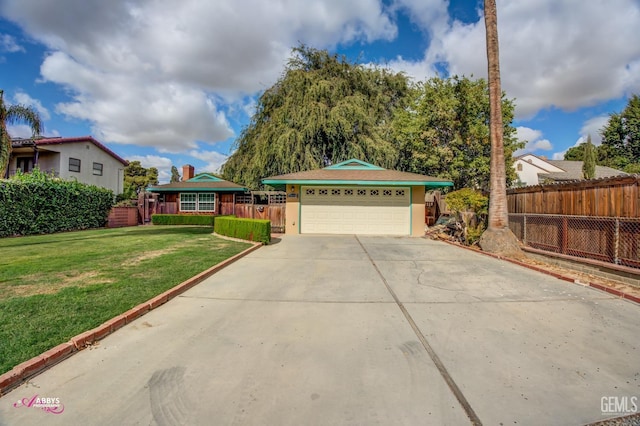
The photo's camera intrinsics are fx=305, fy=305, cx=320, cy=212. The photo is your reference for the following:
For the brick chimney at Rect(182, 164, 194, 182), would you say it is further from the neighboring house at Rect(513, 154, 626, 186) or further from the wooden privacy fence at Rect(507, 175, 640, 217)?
the neighboring house at Rect(513, 154, 626, 186)

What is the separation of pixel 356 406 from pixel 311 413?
335 millimetres

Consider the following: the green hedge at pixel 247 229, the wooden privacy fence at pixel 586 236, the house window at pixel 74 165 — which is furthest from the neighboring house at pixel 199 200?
the wooden privacy fence at pixel 586 236

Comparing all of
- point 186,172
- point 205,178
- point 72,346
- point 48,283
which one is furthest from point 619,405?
point 186,172

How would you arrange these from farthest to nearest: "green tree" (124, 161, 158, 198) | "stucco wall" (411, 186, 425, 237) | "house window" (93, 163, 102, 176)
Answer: "green tree" (124, 161, 158, 198) < "house window" (93, 163, 102, 176) < "stucco wall" (411, 186, 425, 237)

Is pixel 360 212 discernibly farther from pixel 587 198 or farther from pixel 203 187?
pixel 203 187

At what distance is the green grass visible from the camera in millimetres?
3166

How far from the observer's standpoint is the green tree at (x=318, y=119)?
771 inches

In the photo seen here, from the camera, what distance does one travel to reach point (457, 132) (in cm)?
1755

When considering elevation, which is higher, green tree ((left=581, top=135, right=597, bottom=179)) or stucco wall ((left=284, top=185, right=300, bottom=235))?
green tree ((left=581, top=135, right=597, bottom=179))

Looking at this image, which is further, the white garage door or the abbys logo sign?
the white garage door

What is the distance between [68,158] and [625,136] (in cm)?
5636

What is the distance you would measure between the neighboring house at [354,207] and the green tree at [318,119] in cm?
596

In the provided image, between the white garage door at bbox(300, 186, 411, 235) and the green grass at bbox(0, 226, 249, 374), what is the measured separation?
18.1 ft

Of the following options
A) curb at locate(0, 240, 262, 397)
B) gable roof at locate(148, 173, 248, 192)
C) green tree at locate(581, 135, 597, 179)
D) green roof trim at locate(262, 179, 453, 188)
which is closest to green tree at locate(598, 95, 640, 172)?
green tree at locate(581, 135, 597, 179)
